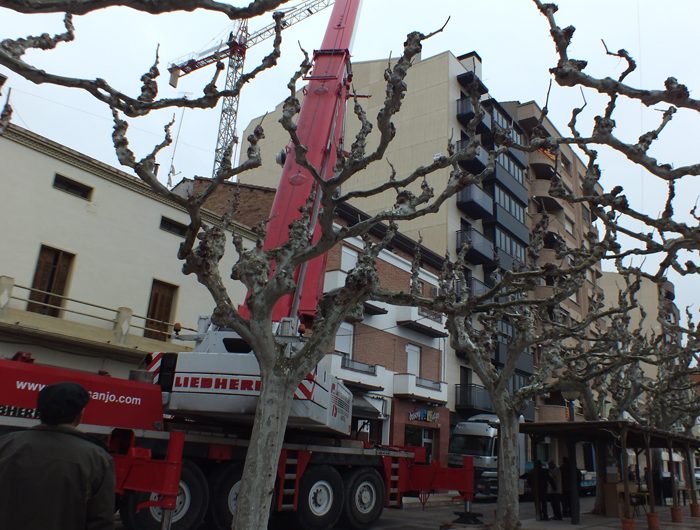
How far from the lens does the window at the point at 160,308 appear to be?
20125 mm

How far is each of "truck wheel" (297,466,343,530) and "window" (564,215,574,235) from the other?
135 ft

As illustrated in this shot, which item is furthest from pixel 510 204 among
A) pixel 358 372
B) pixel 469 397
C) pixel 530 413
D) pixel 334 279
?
pixel 358 372

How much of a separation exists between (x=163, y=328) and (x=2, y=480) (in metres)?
18.2

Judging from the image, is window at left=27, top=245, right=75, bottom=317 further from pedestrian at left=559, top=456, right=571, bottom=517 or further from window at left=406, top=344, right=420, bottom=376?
window at left=406, top=344, right=420, bottom=376

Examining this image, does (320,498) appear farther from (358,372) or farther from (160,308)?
(358,372)

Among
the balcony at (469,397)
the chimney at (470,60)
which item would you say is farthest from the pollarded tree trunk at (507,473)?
the chimney at (470,60)

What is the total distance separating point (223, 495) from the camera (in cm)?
1042

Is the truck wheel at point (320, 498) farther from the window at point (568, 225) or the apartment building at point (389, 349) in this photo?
the window at point (568, 225)

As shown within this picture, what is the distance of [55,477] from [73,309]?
16.5 metres

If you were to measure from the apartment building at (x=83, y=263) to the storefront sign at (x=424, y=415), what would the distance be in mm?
12383

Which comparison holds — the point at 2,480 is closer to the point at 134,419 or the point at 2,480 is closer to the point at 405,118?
the point at 134,419

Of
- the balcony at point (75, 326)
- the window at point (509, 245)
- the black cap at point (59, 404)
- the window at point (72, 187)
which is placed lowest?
the black cap at point (59, 404)

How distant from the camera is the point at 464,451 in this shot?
27.6 meters

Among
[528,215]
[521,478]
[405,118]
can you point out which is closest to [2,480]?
[521,478]
